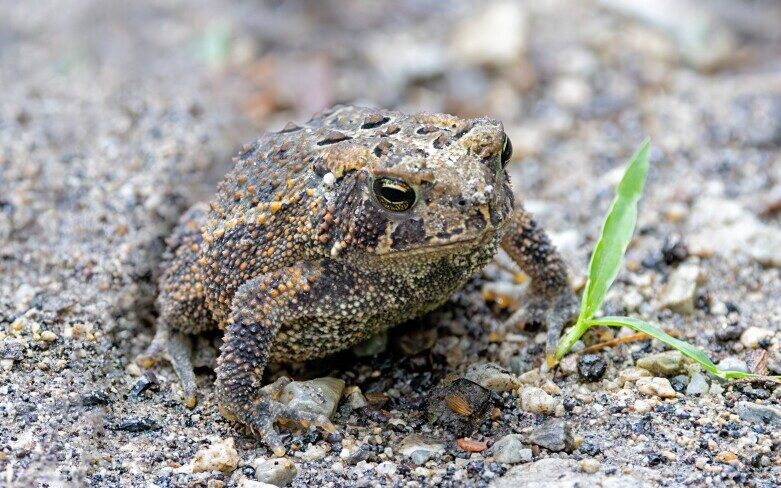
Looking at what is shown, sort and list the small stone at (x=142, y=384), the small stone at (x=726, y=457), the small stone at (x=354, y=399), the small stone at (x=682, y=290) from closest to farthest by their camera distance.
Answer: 1. the small stone at (x=726, y=457)
2. the small stone at (x=354, y=399)
3. the small stone at (x=142, y=384)
4. the small stone at (x=682, y=290)

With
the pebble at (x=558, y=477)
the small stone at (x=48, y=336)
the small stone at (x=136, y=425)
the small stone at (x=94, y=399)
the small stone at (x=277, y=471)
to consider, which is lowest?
the pebble at (x=558, y=477)

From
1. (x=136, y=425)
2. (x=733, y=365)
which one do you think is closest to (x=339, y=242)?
(x=136, y=425)

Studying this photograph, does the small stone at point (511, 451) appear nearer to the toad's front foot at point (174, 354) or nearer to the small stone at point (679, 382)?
the small stone at point (679, 382)

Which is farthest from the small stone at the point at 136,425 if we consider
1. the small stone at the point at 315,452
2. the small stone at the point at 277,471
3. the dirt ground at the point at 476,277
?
the small stone at the point at 315,452

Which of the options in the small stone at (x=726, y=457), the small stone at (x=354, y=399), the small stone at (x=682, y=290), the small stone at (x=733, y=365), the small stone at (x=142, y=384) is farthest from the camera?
the small stone at (x=682, y=290)

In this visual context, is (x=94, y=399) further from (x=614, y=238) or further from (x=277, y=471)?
(x=614, y=238)

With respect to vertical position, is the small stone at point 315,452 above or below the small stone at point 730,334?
below
